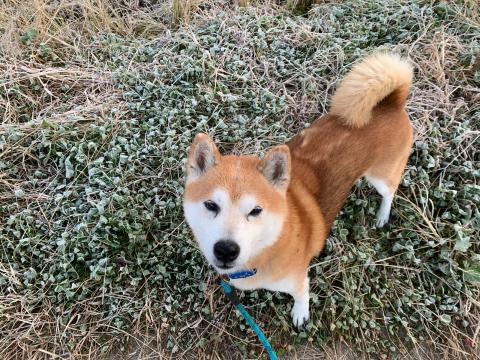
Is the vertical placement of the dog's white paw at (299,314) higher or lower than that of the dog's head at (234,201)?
lower

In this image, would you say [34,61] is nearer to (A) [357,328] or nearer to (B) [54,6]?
(B) [54,6]

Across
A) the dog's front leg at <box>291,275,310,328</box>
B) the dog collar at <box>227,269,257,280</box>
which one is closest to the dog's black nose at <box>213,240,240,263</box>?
the dog collar at <box>227,269,257,280</box>

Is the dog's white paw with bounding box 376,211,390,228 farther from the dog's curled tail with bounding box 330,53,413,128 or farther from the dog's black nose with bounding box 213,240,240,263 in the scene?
the dog's black nose with bounding box 213,240,240,263

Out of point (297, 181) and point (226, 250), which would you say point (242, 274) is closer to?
point (226, 250)

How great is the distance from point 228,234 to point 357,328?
1.37 metres

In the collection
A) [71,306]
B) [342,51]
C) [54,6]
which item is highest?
[342,51]

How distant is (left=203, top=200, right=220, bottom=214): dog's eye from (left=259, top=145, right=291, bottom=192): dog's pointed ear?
0.31 meters

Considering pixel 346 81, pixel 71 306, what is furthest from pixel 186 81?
pixel 71 306

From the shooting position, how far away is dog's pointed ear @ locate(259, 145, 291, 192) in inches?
77.1

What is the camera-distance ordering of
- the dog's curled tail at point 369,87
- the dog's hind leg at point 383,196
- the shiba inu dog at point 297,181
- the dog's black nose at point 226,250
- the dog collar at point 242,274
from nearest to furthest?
1. the dog's black nose at point 226,250
2. the shiba inu dog at point 297,181
3. the dog collar at point 242,274
4. the dog's curled tail at point 369,87
5. the dog's hind leg at point 383,196

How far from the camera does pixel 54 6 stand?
410 centimetres

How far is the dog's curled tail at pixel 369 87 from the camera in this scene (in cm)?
229

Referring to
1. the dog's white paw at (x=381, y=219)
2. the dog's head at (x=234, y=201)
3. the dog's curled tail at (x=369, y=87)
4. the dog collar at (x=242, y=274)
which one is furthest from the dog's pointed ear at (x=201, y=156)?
the dog's white paw at (x=381, y=219)

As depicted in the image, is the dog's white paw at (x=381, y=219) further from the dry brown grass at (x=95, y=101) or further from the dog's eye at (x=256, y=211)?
the dog's eye at (x=256, y=211)
